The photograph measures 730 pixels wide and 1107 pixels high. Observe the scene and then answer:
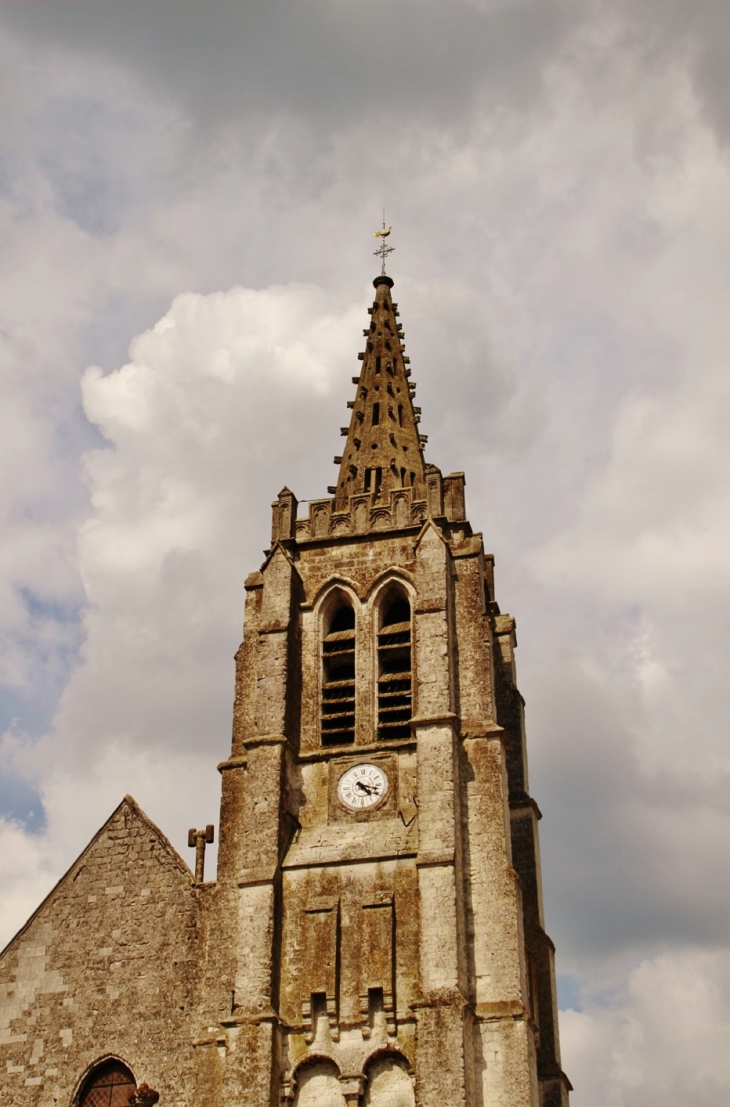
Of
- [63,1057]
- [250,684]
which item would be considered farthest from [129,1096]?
[250,684]

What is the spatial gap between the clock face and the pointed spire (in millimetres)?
6287

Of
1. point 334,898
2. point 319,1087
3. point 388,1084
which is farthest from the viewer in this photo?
point 334,898

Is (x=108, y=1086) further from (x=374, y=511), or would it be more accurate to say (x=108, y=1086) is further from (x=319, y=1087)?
(x=374, y=511)

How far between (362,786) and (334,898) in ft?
7.66

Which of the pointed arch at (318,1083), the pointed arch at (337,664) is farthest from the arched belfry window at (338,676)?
the pointed arch at (318,1083)

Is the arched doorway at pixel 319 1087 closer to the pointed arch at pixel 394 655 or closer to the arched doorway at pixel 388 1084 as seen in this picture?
the arched doorway at pixel 388 1084

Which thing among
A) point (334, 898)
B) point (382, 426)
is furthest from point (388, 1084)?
point (382, 426)

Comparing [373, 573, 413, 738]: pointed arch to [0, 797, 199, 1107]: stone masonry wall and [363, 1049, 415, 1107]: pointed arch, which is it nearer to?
[0, 797, 199, 1107]: stone masonry wall

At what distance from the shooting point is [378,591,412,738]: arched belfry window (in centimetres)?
2594

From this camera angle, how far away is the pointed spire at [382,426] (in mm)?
30562

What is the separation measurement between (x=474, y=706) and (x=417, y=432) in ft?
29.1

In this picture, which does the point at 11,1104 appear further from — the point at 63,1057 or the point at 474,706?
the point at 474,706

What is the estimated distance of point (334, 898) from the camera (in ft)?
77.4

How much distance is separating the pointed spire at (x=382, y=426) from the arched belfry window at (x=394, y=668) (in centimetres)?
257
